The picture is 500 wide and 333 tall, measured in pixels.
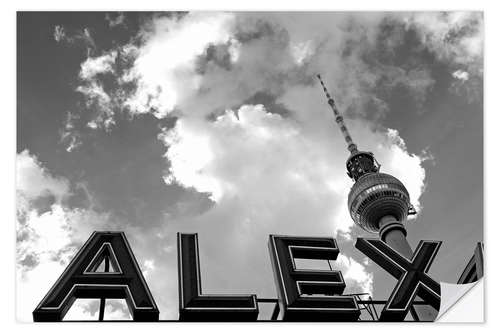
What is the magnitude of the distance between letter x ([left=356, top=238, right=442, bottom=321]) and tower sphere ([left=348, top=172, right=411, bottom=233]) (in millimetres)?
28017

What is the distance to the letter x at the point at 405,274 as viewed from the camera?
8305mm

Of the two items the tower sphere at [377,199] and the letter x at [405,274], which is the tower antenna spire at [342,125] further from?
the letter x at [405,274]

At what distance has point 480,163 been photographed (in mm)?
8750

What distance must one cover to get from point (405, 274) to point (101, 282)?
4.93 metres

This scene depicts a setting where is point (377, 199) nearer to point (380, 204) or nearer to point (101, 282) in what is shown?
point (380, 204)

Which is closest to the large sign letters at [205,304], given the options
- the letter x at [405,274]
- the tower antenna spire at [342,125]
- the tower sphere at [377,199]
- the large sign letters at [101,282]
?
the large sign letters at [101,282]

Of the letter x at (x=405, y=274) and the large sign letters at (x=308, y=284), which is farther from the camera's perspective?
the letter x at (x=405, y=274)

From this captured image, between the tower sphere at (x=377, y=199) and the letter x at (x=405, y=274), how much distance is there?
91.9 ft

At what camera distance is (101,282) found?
8086 millimetres

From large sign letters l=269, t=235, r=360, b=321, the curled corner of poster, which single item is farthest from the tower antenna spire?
the curled corner of poster

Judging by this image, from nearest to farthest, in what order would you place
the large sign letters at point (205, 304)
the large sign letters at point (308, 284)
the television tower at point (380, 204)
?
1. the large sign letters at point (205, 304)
2. the large sign letters at point (308, 284)
3. the television tower at point (380, 204)

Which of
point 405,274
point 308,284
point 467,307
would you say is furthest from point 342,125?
point 467,307

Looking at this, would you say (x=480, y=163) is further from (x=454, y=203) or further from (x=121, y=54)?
(x=121, y=54)
